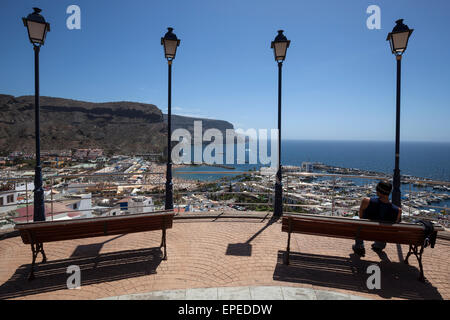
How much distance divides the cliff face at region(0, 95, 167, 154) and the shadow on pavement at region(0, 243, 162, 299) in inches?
1638

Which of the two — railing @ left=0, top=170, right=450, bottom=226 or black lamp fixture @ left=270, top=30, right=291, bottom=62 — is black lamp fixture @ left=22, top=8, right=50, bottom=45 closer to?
railing @ left=0, top=170, right=450, bottom=226

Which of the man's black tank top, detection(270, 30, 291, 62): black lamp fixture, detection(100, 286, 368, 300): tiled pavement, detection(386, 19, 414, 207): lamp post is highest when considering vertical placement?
detection(270, 30, 291, 62): black lamp fixture

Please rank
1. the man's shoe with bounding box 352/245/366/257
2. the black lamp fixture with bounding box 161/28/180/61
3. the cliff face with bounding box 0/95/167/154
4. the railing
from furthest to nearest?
1. the cliff face with bounding box 0/95/167/154
2. the black lamp fixture with bounding box 161/28/180/61
3. the railing
4. the man's shoe with bounding box 352/245/366/257

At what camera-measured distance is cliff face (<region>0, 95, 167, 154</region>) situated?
139 ft

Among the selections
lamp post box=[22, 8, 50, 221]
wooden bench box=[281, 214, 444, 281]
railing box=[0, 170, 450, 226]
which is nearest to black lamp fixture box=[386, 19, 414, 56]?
railing box=[0, 170, 450, 226]

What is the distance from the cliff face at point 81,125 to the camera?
4228cm

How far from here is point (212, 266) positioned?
3830 millimetres

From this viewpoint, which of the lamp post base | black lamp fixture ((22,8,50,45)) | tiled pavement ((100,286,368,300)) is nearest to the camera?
tiled pavement ((100,286,368,300))

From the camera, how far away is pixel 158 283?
3.34 meters

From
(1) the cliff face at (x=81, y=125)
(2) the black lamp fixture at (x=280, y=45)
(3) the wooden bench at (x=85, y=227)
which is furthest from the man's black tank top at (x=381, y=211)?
(1) the cliff face at (x=81, y=125)

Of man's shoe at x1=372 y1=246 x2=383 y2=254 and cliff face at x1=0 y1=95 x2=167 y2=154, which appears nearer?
man's shoe at x1=372 y1=246 x2=383 y2=254

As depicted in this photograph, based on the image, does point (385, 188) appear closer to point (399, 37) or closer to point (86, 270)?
point (399, 37)
